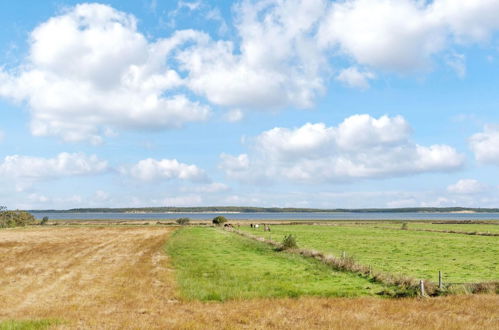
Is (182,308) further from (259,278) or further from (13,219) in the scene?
(13,219)

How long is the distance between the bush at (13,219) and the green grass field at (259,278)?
113 m

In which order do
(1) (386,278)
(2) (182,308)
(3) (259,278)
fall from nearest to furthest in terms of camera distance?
(2) (182,308) → (1) (386,278) → (3) (259,278)

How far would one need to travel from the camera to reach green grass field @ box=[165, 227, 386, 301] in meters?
29.5

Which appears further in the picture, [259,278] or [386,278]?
[259,278]

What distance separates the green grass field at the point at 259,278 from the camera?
29500mm

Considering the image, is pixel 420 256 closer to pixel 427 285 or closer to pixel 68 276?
pixel 427 285

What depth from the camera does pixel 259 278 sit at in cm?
3509

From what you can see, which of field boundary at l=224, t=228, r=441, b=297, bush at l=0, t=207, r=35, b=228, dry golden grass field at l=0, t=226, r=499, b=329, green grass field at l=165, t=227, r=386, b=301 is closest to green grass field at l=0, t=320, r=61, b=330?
dry golden grass field at l=0, t=226, r=499, b=329

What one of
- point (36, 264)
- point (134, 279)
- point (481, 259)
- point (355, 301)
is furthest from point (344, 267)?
point (36, 264)

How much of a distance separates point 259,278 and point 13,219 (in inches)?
5529

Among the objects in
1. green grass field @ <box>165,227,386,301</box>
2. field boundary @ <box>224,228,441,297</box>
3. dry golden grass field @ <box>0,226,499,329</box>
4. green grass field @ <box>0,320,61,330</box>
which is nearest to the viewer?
green grass field @ <box>0,320,61,330</box>

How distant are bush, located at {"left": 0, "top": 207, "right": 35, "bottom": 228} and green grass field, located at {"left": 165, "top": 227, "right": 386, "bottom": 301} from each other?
370 ft

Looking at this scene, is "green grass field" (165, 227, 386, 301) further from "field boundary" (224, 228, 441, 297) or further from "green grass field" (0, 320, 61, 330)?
"green grass field" (0, 320, 61, 330)

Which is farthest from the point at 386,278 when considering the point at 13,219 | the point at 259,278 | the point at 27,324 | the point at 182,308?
the point at 13,219
